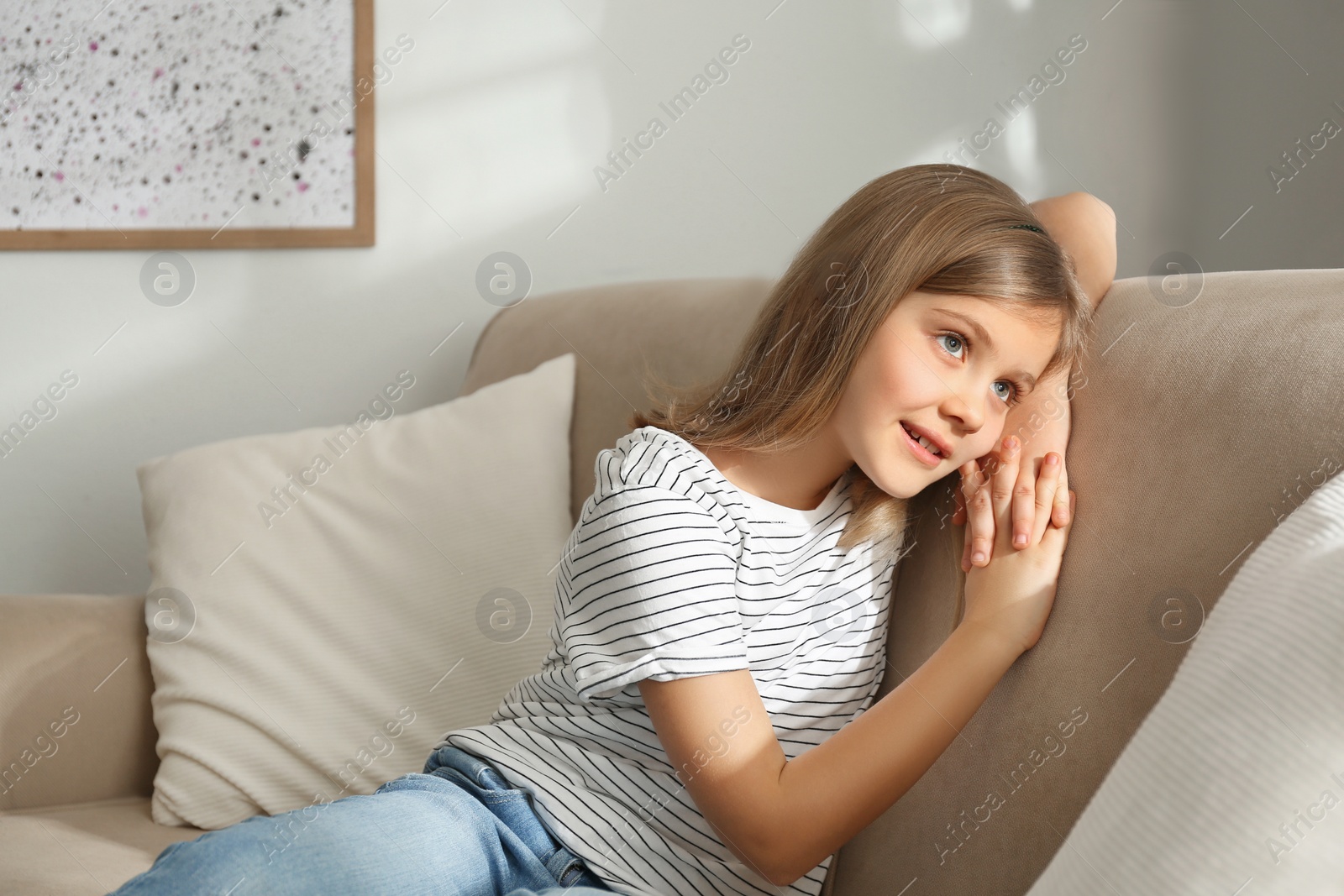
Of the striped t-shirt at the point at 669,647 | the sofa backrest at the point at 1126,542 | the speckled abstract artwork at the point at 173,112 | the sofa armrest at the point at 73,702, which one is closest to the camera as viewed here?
the sofa backrest at the point at 1126,542

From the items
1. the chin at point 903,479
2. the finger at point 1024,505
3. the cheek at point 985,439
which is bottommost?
the finger at point 1024,505

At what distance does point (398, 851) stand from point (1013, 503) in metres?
0.56

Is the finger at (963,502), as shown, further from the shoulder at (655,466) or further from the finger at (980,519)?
the shoulder at (655,466)

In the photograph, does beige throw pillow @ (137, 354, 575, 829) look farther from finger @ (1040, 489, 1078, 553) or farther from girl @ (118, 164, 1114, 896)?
finger @ (1040, 489, 1078, 553)

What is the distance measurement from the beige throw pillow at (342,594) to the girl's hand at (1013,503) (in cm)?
54

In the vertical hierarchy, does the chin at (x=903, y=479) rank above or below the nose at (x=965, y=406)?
below

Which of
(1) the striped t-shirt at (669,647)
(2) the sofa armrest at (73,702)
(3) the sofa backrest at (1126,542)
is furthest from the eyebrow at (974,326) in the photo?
(2) the sofa armrest at (73,702)

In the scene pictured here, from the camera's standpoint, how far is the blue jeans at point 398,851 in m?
0.67

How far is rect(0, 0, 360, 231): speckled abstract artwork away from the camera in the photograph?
1574 millimetres

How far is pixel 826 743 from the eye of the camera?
746mm

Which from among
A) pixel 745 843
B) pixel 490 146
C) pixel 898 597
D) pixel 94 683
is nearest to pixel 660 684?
pixel 745 843

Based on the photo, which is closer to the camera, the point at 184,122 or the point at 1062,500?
the point at 1062,500

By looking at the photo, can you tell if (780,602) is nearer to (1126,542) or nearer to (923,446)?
(923,446)

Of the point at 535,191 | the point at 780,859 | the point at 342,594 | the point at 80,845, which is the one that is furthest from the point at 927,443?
the point at 535,191
